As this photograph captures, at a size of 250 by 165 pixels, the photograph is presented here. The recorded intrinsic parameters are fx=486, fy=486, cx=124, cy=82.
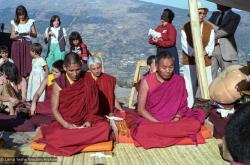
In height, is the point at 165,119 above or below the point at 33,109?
above

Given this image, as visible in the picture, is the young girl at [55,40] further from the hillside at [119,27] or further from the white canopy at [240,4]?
the hillside at [119,27]

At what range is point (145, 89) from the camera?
659cm

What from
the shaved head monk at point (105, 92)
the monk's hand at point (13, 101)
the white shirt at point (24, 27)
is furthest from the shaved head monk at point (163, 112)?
the white shirt at point (24, 27)

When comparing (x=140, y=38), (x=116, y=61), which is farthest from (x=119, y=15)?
(x=116, y=61)

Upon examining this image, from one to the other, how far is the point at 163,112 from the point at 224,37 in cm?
241

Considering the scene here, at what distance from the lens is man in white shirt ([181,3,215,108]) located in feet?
27.0

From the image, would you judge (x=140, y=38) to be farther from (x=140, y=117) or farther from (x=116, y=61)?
(x=140, y=117)

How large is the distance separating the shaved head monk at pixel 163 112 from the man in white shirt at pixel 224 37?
76.1 inches

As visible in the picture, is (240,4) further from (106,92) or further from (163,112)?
(106,92)

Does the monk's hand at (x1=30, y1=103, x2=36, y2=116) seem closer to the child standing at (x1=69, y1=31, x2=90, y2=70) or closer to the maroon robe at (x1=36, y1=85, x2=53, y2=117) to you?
the maroon robe at (x1=36, y1=85, x2=53, y2=117)

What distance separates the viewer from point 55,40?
9.55 meters

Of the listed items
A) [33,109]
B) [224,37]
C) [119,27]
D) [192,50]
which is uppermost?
[224,37]

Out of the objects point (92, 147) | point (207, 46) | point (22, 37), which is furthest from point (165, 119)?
point (22, 37)

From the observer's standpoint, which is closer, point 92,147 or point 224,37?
point 92,147
